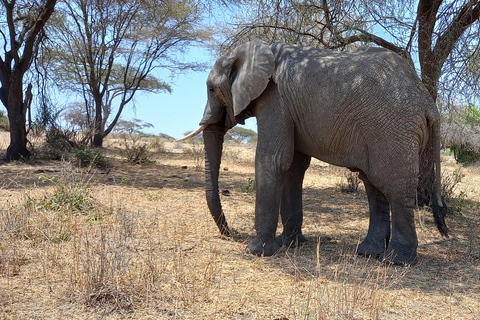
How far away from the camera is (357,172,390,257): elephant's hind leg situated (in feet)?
17.3

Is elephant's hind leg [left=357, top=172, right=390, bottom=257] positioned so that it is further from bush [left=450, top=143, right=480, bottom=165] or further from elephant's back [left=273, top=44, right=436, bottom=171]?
bush [left=450, top=143, right=480, bottom=165]

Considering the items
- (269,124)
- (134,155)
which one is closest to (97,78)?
(134,155)

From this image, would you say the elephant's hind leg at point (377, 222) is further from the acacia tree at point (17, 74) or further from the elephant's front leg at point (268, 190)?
the acacia tree at point (17, 74)

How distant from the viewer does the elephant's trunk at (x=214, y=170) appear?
5.50 metres

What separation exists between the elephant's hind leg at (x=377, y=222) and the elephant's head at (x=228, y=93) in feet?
5.03

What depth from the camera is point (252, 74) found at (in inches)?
196

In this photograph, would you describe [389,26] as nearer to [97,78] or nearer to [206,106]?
[206,106]

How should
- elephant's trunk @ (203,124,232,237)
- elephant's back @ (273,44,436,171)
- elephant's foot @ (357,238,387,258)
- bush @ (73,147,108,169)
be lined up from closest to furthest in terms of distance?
elephant's back @ (273,44,436,171) → elephant's foot @ (357,238,387,258) → elephant's trunk @ (203,124,232,237) → bush @ (73,147,108,169)

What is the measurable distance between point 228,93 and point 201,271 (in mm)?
2151

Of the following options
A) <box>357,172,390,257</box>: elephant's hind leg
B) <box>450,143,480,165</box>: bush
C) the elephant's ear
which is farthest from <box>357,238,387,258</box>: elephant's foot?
<box>450,143,480,165</box>: bush

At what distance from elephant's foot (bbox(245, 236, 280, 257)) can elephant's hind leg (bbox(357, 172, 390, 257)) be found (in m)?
0.97

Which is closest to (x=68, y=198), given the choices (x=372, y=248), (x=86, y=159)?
(x=372, y=248)

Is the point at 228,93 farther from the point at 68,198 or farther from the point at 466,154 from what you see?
the point at 466,154

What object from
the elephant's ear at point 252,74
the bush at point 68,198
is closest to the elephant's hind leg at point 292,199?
the elephant's ear at point 252,74
